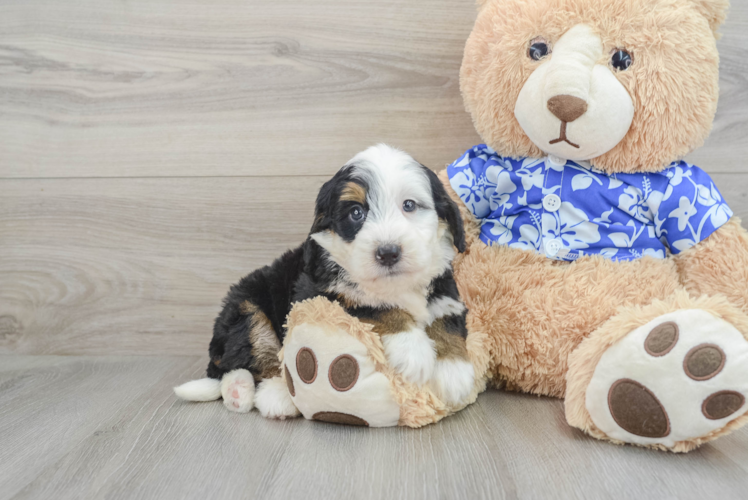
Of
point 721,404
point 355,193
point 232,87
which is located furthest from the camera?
point 232,87

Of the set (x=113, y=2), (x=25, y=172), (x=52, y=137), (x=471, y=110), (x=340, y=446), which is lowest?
(x=340, y=446)

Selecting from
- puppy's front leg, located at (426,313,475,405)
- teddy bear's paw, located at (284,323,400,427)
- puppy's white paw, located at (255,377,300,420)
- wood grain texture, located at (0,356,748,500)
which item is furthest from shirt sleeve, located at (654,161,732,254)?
puppy's white paw, located at (255,377,300,420)

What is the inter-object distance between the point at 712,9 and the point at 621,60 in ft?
0.99

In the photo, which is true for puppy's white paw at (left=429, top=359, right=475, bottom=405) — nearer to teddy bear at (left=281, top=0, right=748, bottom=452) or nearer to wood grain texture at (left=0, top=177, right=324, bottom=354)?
teddy bear at (left=281, top=0, right=748, bottom=452)

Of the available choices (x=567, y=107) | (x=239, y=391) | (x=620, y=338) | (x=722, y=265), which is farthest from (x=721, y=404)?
(x=239, y=391)

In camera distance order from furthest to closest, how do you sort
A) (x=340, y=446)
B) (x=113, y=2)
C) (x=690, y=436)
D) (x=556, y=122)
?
(x=113, y=2) → (x=556, y=122) → (x=340, y=446) → (x=690, y=436)

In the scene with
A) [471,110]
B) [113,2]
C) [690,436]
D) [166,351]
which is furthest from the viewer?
[166,351]

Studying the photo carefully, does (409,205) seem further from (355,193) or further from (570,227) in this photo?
(570,227)

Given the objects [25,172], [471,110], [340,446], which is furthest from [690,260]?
[25,172]

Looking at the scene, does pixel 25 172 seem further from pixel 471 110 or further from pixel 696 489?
pixel 696 489

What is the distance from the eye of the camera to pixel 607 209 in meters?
1.66

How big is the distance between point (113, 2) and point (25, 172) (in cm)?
77

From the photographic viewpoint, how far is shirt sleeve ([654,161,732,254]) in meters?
1.59

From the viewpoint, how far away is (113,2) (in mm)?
2193
